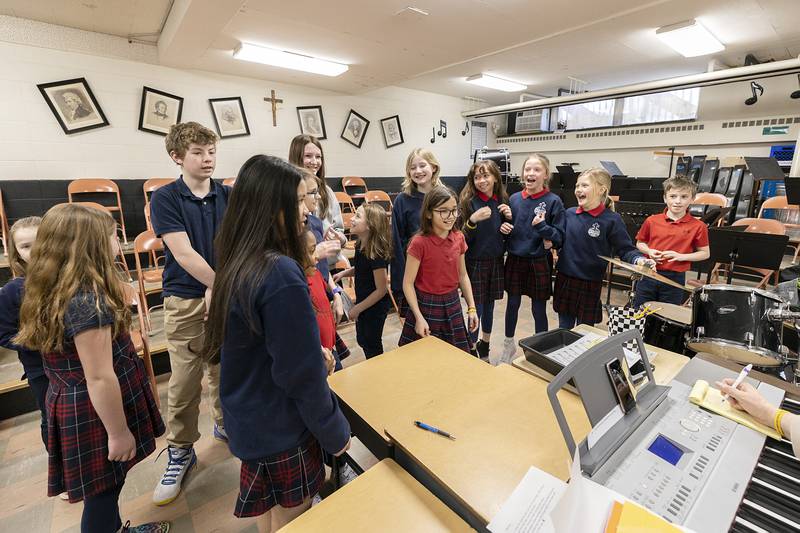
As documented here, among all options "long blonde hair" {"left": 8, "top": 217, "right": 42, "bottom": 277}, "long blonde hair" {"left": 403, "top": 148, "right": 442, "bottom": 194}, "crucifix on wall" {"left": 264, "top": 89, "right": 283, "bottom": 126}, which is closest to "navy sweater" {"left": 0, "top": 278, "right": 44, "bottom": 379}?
"long blonde hair" {"left": 8, "top": 217, "right": 42, "bottom": 277}

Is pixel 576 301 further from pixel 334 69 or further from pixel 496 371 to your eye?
pixel 334 69

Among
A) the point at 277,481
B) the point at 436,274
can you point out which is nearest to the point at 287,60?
the point at 436,274

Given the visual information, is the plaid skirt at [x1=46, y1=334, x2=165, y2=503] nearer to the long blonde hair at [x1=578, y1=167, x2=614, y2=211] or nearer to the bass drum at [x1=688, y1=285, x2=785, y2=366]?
the bass drum at [x1=688, y1=285, x2=785, y2=366]

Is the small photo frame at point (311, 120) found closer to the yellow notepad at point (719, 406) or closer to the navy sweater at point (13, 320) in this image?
the navy sweater at point (13, 320)

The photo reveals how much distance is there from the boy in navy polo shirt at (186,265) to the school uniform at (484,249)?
4.85 ft

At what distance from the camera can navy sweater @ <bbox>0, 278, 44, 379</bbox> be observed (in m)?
1.14

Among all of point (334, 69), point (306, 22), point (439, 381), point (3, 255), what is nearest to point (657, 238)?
point (439, 381)

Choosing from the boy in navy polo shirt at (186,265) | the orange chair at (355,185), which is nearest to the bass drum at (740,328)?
the boy in navy polo shirt at (186,265)

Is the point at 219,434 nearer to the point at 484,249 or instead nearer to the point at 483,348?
the point at 483,348

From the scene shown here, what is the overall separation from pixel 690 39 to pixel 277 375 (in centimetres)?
599

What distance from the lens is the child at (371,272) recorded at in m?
1.87

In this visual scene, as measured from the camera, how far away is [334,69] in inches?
198

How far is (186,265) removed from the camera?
4.84 feet

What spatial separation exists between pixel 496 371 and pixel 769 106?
745 cm
